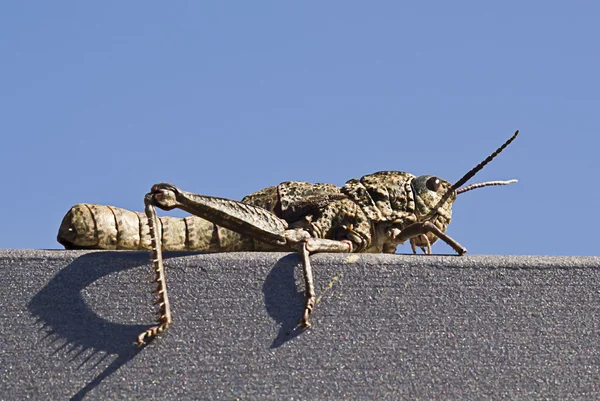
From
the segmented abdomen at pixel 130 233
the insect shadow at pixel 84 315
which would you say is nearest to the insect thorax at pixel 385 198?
the segmented abdomen at pixel 130 233

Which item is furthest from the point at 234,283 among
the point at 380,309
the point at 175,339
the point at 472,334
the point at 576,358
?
the point at 576,358

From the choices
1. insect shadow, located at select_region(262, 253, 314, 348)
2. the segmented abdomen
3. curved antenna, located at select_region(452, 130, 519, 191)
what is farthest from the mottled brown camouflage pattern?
insect shadow, located at select_region(262, 253, 314, 348)

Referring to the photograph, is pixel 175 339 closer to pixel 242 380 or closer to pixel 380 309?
pixel 242 380

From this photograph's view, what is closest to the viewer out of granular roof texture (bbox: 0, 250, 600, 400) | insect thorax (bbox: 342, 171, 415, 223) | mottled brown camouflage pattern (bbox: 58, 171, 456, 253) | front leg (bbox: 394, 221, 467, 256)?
granular roof texture (bbox: 0, 250, 600, 400)

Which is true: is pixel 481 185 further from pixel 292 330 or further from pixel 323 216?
pixel 292 330

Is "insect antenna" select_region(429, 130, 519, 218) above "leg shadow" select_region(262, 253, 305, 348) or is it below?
above

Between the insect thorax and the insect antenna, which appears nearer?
the insect antenna

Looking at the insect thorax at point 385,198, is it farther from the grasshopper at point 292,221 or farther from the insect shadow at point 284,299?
the insect shadow at point 284,299

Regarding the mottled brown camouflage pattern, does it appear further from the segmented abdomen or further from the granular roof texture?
the granular roof texture
